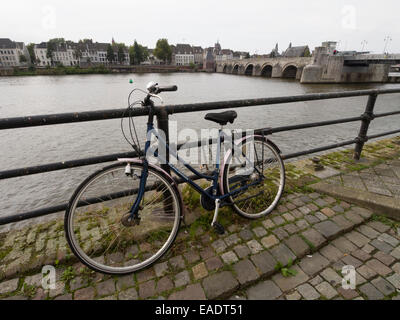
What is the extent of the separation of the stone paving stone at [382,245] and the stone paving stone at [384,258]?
66 millimetres

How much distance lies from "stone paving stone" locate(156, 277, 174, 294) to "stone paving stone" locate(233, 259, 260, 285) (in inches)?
22.8

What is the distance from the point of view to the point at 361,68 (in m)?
46.2

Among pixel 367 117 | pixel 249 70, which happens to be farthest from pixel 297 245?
pixel 249 70

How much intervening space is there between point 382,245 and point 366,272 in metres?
0.51

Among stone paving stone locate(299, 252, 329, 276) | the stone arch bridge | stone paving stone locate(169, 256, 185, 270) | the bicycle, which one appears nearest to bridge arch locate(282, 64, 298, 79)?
the stone arch bridge

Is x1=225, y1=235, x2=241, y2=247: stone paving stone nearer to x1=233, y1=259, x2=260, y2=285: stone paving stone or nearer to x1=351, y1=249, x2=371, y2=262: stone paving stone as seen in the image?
x1=233, y1=259, x2=260, y2=285: stone paving stone

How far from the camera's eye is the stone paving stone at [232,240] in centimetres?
234

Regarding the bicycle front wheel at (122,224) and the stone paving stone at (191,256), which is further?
the stone paving stone at (191,256)

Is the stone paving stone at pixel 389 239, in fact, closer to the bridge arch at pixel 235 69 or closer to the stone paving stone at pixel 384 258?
the stone paving stone at pixel 384 258

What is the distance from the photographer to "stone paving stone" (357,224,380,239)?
250 centimetres

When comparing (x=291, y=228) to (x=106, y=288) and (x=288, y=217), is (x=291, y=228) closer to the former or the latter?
(x=288, y=217)

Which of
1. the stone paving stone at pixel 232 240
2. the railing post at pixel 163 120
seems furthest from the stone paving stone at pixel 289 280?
the railing post at pixel 163 120

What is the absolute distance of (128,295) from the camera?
1.85 metres
